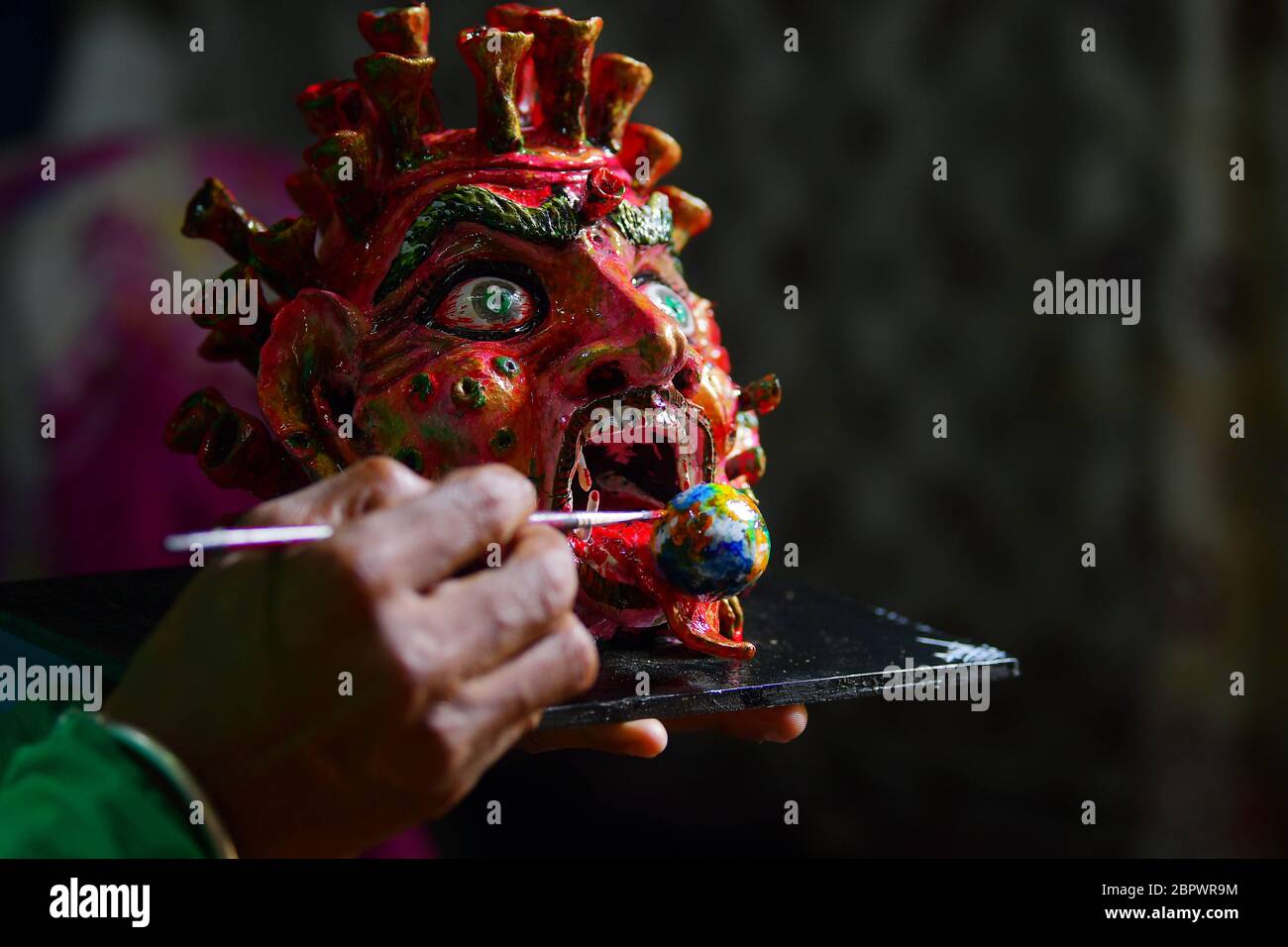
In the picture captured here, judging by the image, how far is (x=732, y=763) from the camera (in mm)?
3186

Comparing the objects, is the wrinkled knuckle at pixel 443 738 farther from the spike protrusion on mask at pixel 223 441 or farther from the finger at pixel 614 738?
the spike protrusion on mask at pixel 223 441

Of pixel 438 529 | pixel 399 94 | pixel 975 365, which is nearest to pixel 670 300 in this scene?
pixel 399 94

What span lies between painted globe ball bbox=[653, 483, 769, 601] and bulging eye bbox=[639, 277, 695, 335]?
0.83 ft

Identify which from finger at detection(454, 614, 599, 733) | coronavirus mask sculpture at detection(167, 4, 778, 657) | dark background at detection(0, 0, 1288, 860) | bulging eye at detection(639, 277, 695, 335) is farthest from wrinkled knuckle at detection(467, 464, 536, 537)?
dark background at detection(0, 0, 1288, 860)

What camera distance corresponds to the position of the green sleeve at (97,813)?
1062mm

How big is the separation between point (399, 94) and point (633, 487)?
559 millimetres

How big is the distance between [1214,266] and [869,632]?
159cm

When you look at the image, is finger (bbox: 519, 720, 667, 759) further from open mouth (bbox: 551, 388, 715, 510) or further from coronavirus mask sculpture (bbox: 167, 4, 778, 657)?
open mouth (bbox: 551, 388, 715, 510)

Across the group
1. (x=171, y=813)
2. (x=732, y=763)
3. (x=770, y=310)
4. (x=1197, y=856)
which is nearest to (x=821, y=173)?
(x=770, y=310)

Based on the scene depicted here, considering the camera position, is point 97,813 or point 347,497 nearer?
point 97,813

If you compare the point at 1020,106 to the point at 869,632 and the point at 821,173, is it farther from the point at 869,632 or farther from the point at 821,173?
the point at 869,632

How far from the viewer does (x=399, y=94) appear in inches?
62.7

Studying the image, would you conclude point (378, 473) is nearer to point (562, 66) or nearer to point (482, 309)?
point (482, 309)

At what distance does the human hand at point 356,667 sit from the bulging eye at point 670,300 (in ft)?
1.82
